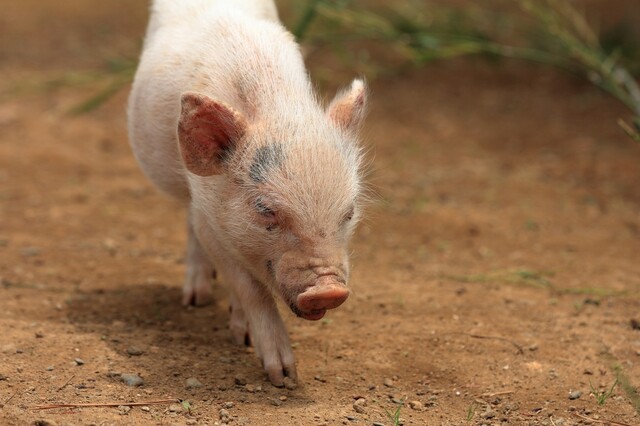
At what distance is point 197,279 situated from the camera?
5.09 m

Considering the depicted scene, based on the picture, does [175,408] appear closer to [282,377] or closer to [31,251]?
[282,377]

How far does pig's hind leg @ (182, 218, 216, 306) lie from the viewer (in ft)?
16.7

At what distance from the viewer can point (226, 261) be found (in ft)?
13.6

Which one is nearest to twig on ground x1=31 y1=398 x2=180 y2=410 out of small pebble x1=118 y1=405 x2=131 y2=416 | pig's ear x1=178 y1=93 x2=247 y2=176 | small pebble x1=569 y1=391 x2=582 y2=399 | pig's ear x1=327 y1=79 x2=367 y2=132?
small pebble x1=118 y1=405 x2=131 y2=416

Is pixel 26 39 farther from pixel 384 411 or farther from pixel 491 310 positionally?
pixel 384 411

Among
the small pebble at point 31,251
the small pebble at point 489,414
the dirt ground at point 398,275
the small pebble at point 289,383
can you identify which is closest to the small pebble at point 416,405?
the dirt ground at point 398,275

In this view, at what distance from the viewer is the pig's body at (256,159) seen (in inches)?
144

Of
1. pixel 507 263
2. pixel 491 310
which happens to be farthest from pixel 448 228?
pixel 491 310

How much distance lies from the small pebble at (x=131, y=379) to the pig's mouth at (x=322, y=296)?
77cm

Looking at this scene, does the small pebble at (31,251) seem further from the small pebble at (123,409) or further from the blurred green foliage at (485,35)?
the small pebble at (123,409)

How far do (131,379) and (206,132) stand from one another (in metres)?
1.04

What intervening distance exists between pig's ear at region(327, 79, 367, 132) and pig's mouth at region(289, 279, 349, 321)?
0.84 meters

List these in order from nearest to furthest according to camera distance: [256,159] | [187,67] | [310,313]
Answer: [310,313] → [256,159] → [187,67]

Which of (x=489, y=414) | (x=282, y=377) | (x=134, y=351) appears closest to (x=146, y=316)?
(x=134, y=351)
